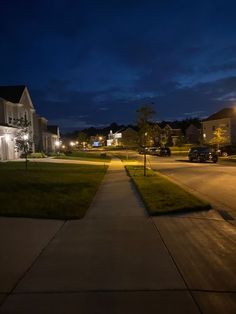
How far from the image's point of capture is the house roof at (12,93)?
43.5m

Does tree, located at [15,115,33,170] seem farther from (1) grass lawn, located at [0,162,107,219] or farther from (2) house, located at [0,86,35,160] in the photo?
(1) grass lawn, located at [0,162,107,219]

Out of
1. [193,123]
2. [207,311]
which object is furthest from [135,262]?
[193,123]

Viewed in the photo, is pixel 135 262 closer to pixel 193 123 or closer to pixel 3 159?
pixel 3 159

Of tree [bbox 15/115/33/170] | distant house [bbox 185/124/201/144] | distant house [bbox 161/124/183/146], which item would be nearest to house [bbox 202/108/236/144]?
distant house [bbox 161/124/183/146]

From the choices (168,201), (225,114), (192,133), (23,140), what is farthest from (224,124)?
(168,201)

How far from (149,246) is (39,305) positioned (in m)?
3.06

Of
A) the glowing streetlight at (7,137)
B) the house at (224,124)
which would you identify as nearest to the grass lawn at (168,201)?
the glowing streetlight at (7,137)

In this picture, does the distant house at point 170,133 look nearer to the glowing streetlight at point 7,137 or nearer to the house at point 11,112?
the house at point 11,112

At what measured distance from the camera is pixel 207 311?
15.1ft

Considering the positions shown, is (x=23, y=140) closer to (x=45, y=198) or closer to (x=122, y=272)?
(x=45, y=198)

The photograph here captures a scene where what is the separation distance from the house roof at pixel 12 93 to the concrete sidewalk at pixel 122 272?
35814 millimetres

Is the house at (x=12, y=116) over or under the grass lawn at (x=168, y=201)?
over

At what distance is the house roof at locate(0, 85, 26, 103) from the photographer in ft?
143

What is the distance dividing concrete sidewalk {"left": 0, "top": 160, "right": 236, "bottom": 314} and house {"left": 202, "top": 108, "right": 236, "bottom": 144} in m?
64.1
